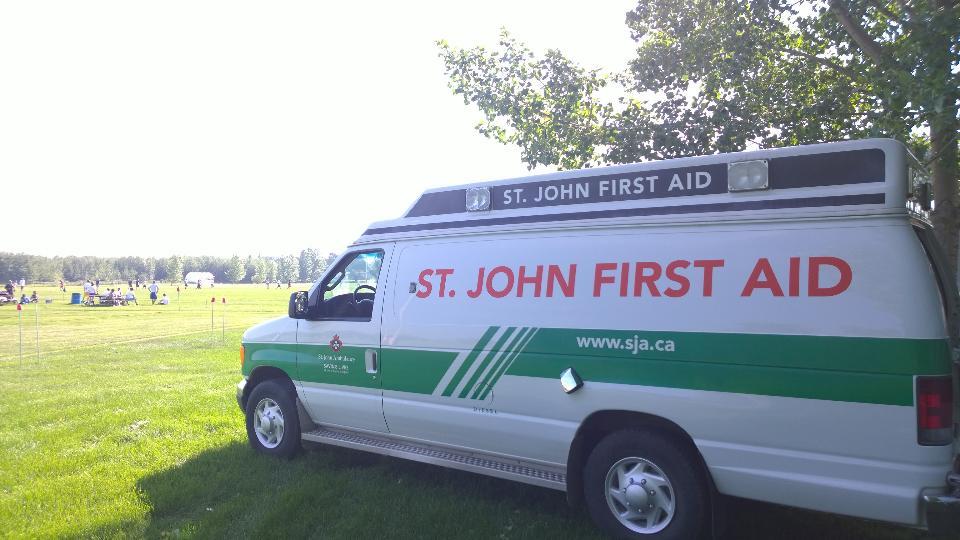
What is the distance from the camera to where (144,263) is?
5625 inches

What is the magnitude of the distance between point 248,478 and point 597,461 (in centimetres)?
330

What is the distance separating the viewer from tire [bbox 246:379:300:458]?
632 centimetres

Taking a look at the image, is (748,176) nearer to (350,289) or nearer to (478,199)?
(478,199)

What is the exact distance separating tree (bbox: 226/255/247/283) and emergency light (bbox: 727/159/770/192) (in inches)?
5834

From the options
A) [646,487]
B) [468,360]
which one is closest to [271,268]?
[468,360]

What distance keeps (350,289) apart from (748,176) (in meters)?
3.87

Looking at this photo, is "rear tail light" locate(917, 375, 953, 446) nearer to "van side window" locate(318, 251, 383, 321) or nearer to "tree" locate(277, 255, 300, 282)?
"van side window" locate(318, 251, 383, 321)

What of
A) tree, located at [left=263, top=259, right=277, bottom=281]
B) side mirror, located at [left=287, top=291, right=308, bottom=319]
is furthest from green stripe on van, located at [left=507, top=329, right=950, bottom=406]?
tree, located at [left=263, top=259, right=277, bottom=281]

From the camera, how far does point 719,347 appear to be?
3.91 meters

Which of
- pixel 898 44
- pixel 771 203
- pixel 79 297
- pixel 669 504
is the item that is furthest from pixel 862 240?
pixel 79 297

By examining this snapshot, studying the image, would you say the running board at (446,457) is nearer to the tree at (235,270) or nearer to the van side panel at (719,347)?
the van side panel at (719,347)

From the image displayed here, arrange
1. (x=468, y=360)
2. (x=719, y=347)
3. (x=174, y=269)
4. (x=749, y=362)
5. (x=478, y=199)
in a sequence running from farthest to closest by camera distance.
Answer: (x=174, y=269), (x=478, y=199), (x=468, y=360), (x=719, y=347), (x=749, y=362)

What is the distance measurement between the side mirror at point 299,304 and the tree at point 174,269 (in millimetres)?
140433

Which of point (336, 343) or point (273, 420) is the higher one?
point (336, 343)
